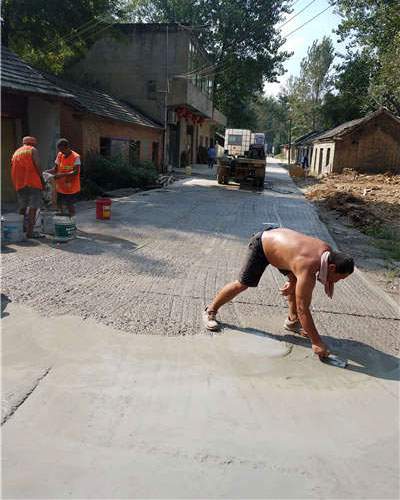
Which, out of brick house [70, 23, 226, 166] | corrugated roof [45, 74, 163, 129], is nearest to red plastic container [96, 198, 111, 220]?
corrugated roof [45, 74, 163, 129]

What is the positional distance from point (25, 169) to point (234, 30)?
33.8 meters

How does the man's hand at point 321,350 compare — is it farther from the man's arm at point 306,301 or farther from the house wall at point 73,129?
the house wall at point 73,129

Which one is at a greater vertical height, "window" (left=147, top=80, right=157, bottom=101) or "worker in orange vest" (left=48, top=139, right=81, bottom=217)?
"window" (left=147, top=80, right=157, bottom=101)

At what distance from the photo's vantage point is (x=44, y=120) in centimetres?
1176

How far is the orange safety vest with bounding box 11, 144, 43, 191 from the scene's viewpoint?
7219 mm

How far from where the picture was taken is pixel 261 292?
19.1ft

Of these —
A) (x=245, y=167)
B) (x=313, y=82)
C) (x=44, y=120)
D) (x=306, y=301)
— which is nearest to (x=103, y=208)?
(x=44, y=120)

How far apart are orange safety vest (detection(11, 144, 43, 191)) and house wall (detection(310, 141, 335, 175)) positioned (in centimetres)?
2730

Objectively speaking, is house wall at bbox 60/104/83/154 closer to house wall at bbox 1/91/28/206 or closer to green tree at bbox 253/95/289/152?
house wall at bbox 1/91/28/206

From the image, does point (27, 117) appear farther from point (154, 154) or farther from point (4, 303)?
point (154, 154)

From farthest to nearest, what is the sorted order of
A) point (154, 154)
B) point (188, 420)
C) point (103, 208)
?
1. point (154, 154)
2. point (103, 208)
3. point (188, 420)

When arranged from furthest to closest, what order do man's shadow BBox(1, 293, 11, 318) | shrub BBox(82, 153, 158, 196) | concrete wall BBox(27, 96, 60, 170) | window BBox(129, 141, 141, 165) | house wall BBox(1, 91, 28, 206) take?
window BBox(129, 141, 141, 165) < shrub BBox(82, 153, 158, 196) < concrete wall BBox(27, 96, 60, 170) < house wall BBox(1, 91, 28, 206) < man's shadow BBox(1, 293, 11, 318)

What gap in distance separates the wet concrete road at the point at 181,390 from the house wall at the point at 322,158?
89.9ft

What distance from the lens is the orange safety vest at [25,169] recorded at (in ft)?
23.7
